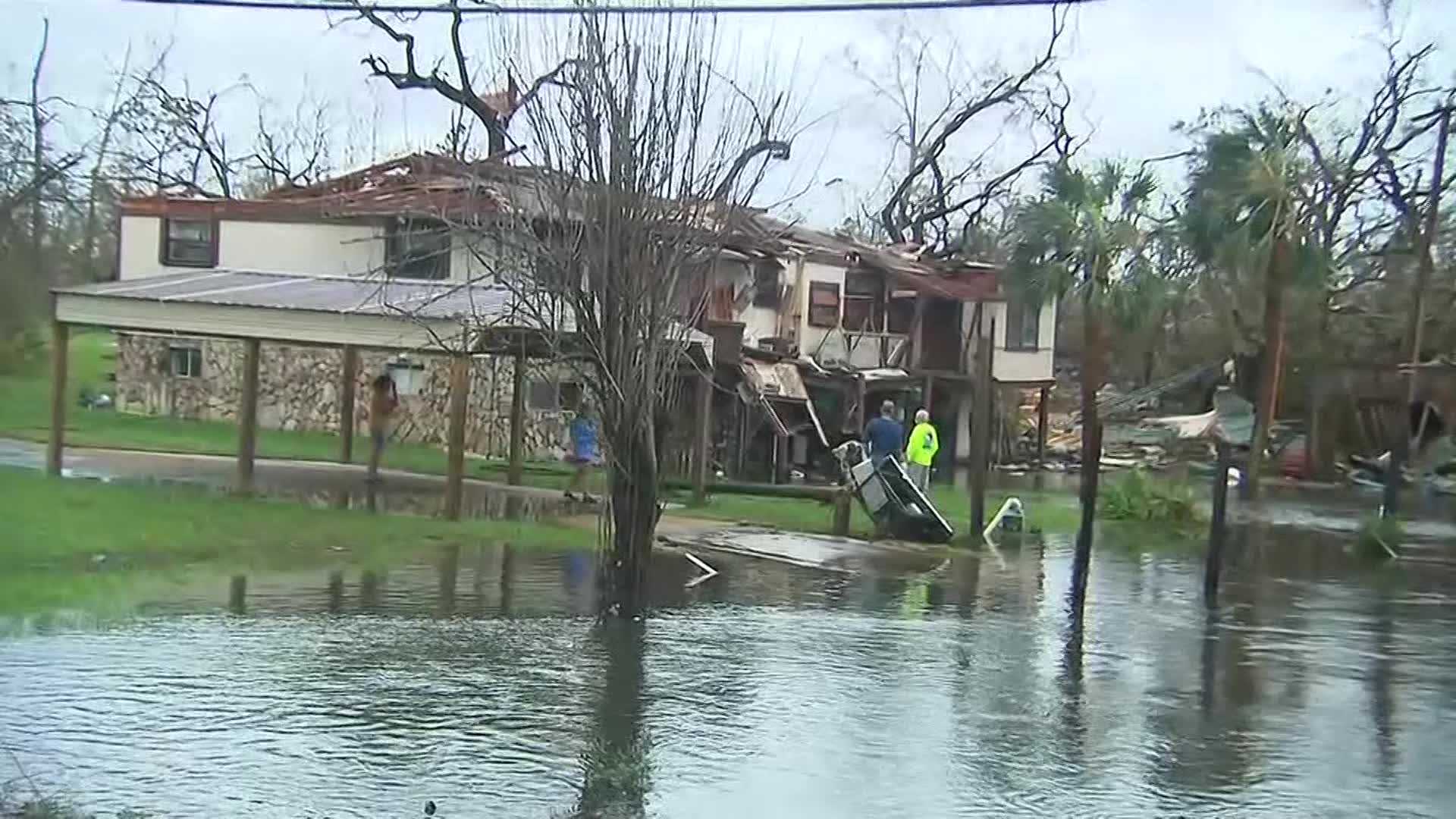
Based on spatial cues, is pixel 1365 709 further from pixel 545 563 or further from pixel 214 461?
pixel 214 461

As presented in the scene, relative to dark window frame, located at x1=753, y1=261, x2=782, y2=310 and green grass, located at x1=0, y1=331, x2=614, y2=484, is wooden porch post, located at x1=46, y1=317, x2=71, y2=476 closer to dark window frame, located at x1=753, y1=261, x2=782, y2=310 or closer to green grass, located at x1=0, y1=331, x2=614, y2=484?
green grass, located at x1=0, y1=331, x2=614, y2=484

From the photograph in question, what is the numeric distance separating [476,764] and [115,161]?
141ft

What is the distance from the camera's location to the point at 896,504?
2436 centimetres

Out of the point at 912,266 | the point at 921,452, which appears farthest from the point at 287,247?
the point at 912,266

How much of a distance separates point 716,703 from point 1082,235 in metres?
27.0

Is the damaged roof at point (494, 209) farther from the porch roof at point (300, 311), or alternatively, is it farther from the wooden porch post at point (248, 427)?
the wooden porch post at point (248, 427)

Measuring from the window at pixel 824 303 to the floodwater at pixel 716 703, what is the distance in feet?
76.3

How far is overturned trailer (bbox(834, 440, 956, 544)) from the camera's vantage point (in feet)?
79.7

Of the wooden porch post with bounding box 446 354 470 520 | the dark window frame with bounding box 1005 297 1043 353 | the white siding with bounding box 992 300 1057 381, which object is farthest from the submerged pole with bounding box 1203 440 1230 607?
the white siding with bounding box 992 300 1057 381

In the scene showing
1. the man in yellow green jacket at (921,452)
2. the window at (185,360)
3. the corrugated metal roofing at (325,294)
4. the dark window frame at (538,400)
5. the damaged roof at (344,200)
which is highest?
the damaged roof at (344,200)

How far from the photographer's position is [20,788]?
8.66 meters

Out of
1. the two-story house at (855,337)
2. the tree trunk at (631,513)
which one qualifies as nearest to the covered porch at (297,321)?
the tree trunk at (631,513)

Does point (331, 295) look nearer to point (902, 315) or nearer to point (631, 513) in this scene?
point (631, 513)

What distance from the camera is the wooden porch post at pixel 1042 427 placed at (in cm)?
4831
